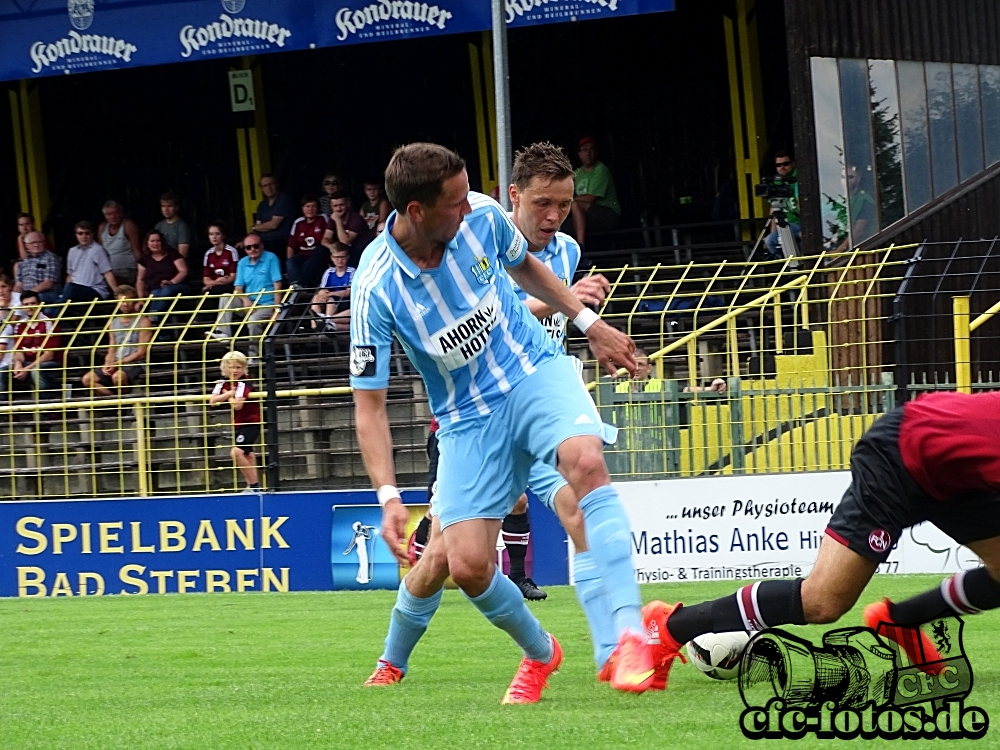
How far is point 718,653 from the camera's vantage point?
19.2ft

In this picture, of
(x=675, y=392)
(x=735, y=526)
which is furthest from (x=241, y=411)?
(x=735, y=526)

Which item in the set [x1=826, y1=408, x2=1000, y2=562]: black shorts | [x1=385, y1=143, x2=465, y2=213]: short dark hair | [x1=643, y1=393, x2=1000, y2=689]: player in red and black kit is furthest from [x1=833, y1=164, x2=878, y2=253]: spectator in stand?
[x1=826, y1=408, x2=1000, y2=562]: black shorts

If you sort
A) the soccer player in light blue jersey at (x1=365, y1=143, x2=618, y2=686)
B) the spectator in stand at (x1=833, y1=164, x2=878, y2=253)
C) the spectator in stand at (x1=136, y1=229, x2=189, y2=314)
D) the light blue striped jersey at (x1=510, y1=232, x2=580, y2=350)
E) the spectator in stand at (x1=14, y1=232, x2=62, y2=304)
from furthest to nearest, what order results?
the spectator in stand at (x1=14, y1=232, x2=62, y2=304) < the spectator in stand at (x1=136, y1=229, x2=189, y2=314) < the spectator in stand at (x1=833, y1=164, x2=878, y2=253) < the light blue striped jersey at (x1=510, y1=232, x2=580, y2=350) < the soccer player in light blue jersey at (x1=365, y1=143, x2=618, y2=686)

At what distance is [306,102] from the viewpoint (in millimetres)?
25406

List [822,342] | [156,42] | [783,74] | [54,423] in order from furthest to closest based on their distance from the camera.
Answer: [783,74]
[156,42]
[54,423]
[822,342]

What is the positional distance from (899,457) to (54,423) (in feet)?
39.4

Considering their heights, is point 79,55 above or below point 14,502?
above

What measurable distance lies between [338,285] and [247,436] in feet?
12.6

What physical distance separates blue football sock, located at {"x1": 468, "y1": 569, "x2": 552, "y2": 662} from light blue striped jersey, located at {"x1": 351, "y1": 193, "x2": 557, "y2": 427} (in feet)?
2.09

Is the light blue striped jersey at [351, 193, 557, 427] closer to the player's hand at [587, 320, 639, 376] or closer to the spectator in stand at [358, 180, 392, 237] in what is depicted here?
the player's hand at [587, 320, 639, 376]

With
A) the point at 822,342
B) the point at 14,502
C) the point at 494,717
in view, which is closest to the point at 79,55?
the point at 14,502

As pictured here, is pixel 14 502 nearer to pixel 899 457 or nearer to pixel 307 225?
pixel 307 225

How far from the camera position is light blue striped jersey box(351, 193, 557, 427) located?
5.75 m

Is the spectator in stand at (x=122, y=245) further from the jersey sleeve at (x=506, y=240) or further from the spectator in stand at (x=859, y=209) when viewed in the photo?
the jersey sleeve at (x=506, y=240)
